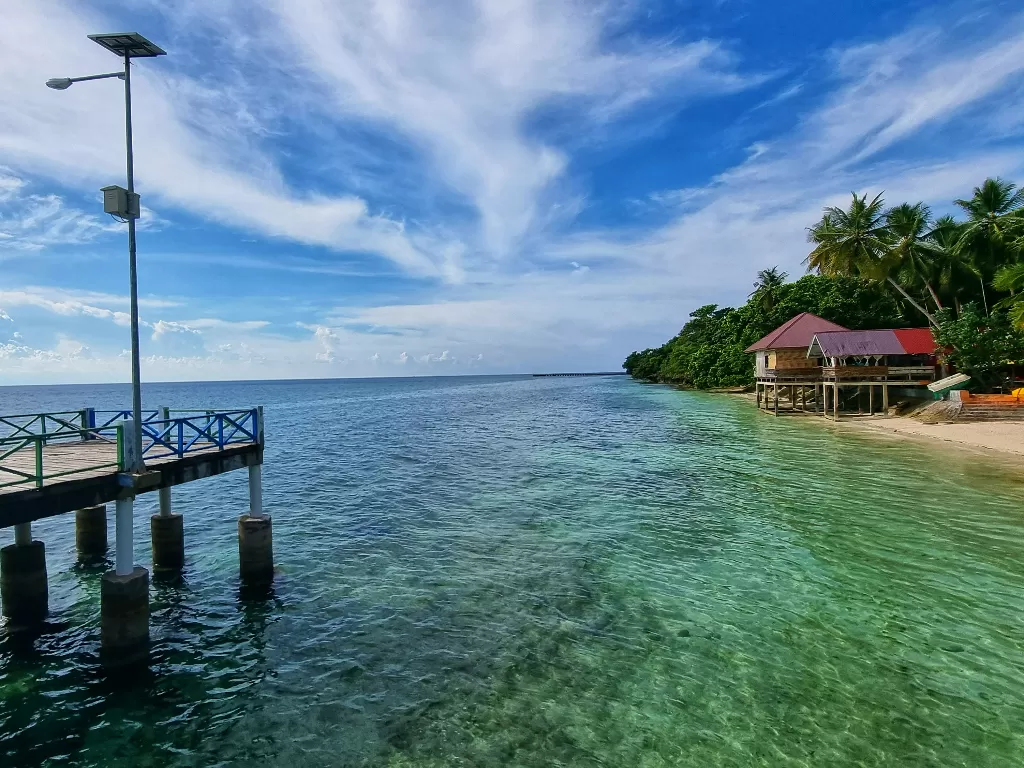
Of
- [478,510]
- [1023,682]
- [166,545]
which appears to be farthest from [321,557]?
[1023,682]

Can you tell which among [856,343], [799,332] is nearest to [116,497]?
[856,343]

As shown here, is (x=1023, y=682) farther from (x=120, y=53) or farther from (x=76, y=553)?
(x=76, y=553)

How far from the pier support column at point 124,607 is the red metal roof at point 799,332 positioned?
47.4 m

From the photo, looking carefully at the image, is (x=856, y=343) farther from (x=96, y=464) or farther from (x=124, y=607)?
(x=124, y=607)

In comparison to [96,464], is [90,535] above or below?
below

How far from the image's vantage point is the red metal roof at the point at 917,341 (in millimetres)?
40875

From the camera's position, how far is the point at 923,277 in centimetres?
4819

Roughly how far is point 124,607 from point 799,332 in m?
49.4

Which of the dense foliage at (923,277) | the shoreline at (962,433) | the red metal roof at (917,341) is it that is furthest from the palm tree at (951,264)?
the shoreline at (962,433)

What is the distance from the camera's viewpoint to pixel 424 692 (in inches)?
339

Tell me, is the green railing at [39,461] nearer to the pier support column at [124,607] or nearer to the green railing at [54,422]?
the green railing at [54,422]

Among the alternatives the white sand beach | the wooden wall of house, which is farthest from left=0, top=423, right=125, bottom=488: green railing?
the wooden wall of house

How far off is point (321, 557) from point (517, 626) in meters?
6.72

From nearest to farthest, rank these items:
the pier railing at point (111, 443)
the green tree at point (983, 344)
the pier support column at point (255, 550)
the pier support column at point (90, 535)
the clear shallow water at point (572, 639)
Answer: the clear shallow water at point (572, 639), the pier railing at point (111, 443), the pier support column at point (255, 550), the pier support column at point (90, 535), the green tree at point (983, 344)
